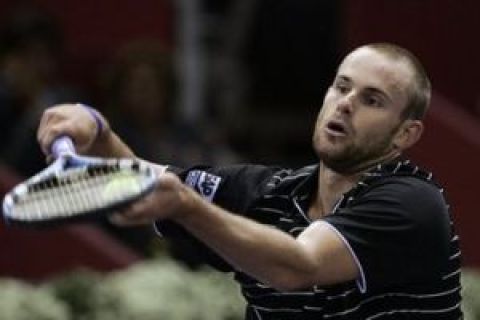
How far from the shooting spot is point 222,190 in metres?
5.45

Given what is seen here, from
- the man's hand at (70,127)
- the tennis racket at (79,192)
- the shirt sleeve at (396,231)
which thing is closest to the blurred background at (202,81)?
the man's hand at (70,127)

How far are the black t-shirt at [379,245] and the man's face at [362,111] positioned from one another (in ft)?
0.29

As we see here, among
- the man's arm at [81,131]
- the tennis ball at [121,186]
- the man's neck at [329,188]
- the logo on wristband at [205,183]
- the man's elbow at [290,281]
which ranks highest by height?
the tennis ball at [121,186]

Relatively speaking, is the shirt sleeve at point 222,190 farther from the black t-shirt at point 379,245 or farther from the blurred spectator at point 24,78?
the blurred spectator at point 24,78

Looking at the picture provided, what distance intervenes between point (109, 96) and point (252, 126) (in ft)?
11.5

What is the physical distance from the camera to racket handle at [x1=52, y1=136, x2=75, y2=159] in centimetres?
488

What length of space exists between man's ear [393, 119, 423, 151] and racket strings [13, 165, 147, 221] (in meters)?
1.00

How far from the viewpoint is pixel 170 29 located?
10.5 m

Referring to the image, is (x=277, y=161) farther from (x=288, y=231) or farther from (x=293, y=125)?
(x=288, y=231)

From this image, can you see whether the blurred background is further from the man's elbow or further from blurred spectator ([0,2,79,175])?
the man's elbow

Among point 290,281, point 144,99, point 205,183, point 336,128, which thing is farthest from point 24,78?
point 290,281

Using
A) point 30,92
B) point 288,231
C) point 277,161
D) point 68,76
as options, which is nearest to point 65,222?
point 288,231

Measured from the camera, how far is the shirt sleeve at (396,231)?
4.86 m

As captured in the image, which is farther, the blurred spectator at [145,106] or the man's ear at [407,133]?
the blurred spectator at [145,106]
